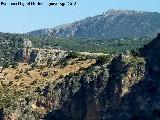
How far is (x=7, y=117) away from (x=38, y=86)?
38.6ft

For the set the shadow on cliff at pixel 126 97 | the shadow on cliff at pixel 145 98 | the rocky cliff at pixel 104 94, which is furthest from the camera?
the rocky cliff at pixel 104 94

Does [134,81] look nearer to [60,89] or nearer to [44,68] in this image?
[60,89]

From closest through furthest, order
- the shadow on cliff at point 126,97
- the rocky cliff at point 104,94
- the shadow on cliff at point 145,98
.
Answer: the shadow on cliff at point 145,98, the shadow on cliff at point 126,97, the rocky cliff at point 104,94

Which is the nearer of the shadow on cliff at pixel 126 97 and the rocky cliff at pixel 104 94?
the shadow on cliff at pixel 126 97

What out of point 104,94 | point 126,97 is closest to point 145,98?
point 126,97

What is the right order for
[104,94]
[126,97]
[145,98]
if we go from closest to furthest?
[145,98], [126,97], [104,94]

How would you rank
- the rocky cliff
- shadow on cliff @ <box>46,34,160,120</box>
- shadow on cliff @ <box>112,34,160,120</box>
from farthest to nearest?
1. the rocky cliff
2. shadow on cliff @ <box>46,34,160,120</box>
3. shadow on cliff @ <box>112,34,160,120</box>

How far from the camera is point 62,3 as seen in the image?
72.9 m

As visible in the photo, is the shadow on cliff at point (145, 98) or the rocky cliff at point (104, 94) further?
the rocky cliff at point (104, 94)

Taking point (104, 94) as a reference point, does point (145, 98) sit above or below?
below

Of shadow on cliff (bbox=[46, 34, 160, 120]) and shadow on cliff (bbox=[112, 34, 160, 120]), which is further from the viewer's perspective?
shadow on cliff (bbox=[46, 34, 160, 120])

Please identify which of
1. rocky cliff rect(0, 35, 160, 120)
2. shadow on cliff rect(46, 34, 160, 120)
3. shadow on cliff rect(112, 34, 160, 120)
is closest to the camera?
shadow on cliff rect(112, 34, 160, 120)

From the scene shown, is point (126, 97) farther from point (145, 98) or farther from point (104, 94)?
point (104, 94)

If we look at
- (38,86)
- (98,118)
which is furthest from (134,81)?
(38,86)
